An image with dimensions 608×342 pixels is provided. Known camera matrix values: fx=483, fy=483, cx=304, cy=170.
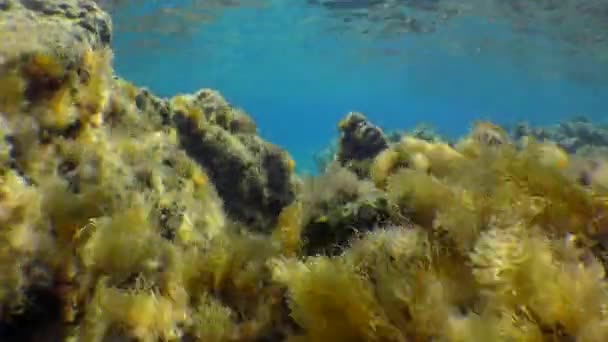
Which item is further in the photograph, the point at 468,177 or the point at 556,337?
the point at 468,177

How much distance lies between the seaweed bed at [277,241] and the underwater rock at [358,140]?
2.17 m

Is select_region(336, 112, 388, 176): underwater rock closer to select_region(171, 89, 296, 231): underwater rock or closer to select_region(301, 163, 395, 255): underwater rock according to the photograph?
select_region(171, 89, 296, 231): underwater rock

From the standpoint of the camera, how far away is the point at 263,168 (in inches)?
210

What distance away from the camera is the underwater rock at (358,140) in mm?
6000

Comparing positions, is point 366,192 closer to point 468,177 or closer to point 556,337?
point 468,177

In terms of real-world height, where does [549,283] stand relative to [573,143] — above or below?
above

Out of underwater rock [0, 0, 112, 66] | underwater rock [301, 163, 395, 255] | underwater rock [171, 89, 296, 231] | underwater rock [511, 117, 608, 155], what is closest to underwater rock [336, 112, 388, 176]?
underwater rock [171, 89, 296, 231]

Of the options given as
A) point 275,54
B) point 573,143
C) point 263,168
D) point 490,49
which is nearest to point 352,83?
point 275,54

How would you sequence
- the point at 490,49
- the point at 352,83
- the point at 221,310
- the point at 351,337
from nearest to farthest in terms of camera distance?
the point at 351,337, the point at 221,310, the point at 490,49, the point at 352,83

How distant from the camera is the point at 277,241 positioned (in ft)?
9.15

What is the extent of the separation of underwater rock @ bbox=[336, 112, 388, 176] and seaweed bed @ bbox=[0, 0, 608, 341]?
2171 millimetres

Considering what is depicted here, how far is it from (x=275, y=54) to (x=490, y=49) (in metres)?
18.6

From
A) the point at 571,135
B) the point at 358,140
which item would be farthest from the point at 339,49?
the point at 358,140

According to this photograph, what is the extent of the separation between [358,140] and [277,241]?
137 inches
